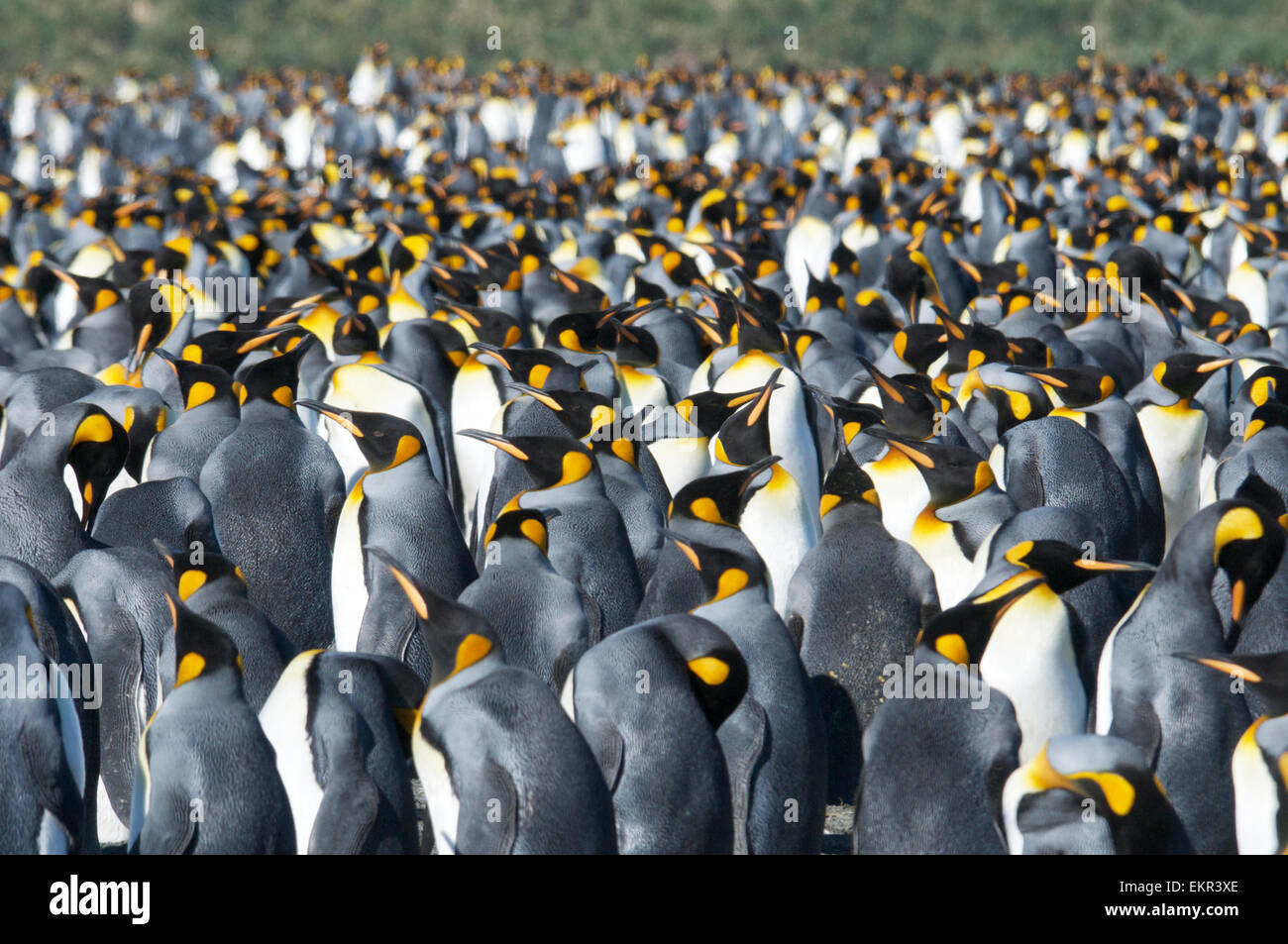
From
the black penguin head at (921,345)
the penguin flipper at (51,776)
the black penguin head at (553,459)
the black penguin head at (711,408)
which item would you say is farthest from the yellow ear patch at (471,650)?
the black penguin head at (921,345)

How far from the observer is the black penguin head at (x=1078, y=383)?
15.2 feet

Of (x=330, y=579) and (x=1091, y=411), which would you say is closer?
(x=330, y=579)

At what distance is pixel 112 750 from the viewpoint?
10.8 ft

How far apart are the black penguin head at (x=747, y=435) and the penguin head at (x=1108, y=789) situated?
5.23 ft

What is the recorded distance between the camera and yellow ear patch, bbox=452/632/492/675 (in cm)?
260

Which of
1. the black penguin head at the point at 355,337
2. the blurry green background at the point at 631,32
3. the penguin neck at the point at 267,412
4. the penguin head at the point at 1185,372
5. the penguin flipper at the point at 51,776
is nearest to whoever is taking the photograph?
the penguin flipper at the point at 51,776

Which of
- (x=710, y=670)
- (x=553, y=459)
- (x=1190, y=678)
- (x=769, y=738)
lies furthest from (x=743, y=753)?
(x=553, y=459)

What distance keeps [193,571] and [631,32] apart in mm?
25838

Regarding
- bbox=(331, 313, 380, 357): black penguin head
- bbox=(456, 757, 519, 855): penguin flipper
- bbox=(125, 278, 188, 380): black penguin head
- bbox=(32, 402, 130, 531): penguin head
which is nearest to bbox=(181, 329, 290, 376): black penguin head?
bbox=(331, 313, 380, 357): black penguin head

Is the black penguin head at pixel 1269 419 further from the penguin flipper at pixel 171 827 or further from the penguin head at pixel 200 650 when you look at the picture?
the penguin flipper at pixel 171 827

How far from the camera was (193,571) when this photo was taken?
3109 mm
